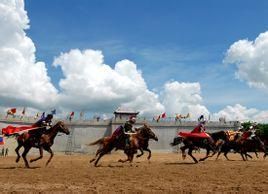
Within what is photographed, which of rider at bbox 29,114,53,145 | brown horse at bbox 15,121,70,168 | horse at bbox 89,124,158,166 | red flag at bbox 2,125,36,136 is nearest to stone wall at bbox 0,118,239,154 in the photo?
red flag at bbox 2,125,36,136

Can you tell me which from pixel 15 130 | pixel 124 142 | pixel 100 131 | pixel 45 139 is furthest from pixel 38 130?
pixel 100 131

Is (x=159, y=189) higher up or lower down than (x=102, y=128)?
lower down

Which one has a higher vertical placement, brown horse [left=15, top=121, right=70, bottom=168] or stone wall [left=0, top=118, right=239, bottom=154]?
stone wall [left=0, top=118, right=239, bottom=154]

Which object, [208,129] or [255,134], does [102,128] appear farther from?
[255,134]

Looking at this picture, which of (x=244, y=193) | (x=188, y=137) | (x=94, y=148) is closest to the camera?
(x=244, y=193)

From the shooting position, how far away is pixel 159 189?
1202 cm

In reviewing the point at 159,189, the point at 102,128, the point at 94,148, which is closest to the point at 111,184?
the point at 159,189

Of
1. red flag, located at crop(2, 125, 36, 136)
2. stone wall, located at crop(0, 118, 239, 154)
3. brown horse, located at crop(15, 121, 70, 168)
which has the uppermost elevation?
stone wall, located at crop(0, 118, 239, 154)

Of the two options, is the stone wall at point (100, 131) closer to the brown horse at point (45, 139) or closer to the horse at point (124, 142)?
the horse at point (124, 142)

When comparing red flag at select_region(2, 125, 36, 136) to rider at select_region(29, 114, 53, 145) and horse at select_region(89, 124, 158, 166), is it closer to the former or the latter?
rider at select_region(29, 114, 53, 145)

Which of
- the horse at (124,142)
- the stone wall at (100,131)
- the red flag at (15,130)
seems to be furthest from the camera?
the stone wall at (100,131)

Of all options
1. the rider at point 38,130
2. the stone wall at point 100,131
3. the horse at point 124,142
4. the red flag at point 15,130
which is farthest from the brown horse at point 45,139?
the stone wall at point 100,131

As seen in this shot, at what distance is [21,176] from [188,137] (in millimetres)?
10534

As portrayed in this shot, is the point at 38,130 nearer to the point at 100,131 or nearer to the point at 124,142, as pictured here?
the point at 124,142
